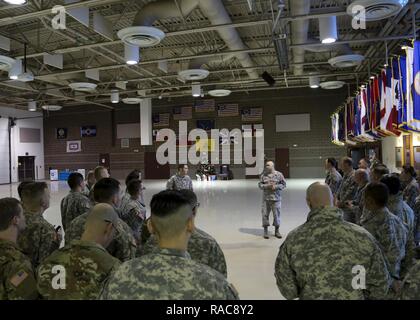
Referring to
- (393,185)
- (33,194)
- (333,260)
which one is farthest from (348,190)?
(33,194)

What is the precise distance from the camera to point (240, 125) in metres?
24.1

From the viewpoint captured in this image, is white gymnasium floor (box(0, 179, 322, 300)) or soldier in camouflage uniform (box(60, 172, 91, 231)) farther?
white gymnasium floor (box(0, 179, 322, 300))

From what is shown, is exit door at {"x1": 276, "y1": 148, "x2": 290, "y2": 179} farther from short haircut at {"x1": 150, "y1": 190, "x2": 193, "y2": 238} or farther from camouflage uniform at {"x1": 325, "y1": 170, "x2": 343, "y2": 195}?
short haircut at {"x1": 150, "y1": 190, "x2": 193, "y2": 238}

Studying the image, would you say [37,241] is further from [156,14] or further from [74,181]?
[156,14]

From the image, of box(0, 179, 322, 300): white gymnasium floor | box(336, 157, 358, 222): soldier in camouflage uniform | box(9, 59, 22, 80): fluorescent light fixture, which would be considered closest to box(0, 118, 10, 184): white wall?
box(9, 59, 22, 80): fluorescent light fixture

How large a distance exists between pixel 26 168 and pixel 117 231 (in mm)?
27484

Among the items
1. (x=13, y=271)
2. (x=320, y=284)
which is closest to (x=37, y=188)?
(x=13, y=271)

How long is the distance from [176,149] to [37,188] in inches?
872

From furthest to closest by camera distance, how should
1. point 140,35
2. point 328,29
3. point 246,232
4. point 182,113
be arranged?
point 182,113, point 328,29, point 140,35, point 246,232

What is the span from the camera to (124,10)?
1034 centimetres

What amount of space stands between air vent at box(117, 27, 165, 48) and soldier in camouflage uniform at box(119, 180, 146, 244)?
17.1 ft

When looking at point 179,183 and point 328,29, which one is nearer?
point 179,183

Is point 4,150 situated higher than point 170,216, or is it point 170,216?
point 4,150

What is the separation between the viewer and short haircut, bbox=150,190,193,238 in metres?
1.45
